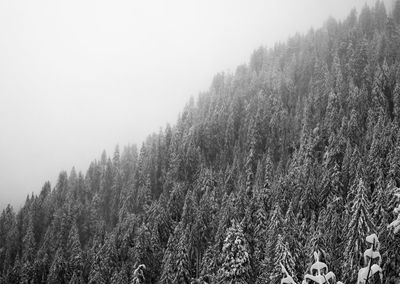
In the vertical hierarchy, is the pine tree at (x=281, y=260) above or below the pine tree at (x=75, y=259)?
below

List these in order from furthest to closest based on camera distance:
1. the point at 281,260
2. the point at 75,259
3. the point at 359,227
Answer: the point at 75,259 < the point at 359,227 < the point at 281,260

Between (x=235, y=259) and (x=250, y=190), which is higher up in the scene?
(x=250, y=190)

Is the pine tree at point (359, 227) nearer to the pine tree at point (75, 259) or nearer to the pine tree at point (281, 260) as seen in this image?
the pine tree at point (281, 260)

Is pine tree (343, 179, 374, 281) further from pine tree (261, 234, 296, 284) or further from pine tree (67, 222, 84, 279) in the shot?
pine tree (67, 222, 84, 279)

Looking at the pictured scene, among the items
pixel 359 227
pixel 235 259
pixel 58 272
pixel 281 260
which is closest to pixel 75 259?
pixel 58 272

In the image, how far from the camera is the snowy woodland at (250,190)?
49406mm

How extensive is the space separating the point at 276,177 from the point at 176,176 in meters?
35.5

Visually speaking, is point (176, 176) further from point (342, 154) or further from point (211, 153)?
point (342, 154)

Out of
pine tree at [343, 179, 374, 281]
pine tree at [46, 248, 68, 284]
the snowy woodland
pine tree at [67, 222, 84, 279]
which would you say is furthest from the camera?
pine tree at [67, 222, 84, 279]

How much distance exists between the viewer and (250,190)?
88.5m

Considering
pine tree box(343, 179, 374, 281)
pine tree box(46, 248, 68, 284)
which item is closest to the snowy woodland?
pine tree box(343, 179, 374, 281)

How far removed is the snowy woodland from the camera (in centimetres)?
4941

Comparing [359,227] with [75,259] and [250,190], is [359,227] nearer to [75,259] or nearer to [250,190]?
[250,190]

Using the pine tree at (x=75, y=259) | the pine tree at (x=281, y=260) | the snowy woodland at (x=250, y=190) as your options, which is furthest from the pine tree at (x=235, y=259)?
the pine tree at (x=75, y=259)
